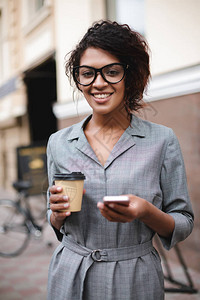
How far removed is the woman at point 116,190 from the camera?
1.36m

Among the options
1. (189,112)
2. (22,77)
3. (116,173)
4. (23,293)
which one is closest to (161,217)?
(116,173)

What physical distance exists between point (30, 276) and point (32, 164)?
372 cm

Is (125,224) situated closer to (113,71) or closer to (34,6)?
(113,71)

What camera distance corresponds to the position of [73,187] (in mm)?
1313

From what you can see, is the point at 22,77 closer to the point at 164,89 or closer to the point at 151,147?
the point at 164,89

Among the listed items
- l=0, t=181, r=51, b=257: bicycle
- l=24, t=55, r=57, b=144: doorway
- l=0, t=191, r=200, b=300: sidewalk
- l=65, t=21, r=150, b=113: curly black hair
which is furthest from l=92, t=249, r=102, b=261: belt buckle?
l=24, t=55, r=57, b=144: doorway

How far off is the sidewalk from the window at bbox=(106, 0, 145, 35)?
11.6 ft

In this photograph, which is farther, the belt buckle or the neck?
the neck

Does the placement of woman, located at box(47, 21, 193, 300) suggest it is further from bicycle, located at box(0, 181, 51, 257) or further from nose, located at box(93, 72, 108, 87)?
bicycle, located at box(0, 181, 51, 257)

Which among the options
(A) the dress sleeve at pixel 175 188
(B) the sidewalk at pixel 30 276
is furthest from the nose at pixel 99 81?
(B) the sidewalk at pixel 30 276

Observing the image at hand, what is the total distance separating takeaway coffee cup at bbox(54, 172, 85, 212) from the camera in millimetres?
1310

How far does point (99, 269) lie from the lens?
1383mm

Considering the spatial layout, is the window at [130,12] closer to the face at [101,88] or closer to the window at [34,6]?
the window at [34,6]

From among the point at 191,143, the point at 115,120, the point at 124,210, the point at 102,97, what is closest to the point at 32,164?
the point at 191,143
